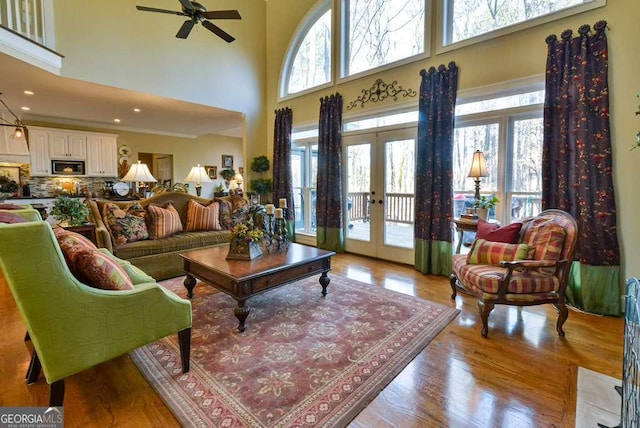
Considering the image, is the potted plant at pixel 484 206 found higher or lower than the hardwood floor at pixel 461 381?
higher

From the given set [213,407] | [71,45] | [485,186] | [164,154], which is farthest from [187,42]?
[213,407]

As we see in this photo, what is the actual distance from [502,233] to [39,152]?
8.88 metres

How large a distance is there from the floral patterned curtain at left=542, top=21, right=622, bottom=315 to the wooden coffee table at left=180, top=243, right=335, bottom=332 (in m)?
2.51

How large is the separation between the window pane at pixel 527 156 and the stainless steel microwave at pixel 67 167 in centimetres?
879

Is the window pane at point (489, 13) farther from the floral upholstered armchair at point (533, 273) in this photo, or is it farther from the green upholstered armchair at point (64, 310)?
the green upholstered armchair at point (64, 310)

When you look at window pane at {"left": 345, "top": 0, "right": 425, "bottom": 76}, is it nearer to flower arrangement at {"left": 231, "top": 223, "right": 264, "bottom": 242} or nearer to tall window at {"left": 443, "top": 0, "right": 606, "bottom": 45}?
tall window at {"left": 443, "top": 0, "right": 606, "bottom": 45}

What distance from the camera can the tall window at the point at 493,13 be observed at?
9.95 ft

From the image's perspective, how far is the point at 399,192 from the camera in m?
4.57

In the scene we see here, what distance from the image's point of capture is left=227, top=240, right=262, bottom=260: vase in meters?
2.88

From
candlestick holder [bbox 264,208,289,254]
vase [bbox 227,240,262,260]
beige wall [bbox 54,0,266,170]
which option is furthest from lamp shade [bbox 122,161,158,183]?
vase [bbox 227,240,262,260]

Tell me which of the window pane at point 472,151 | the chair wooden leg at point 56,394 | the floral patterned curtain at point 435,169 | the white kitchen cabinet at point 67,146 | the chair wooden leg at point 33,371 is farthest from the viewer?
the white kitchen cabinet at point 67,146

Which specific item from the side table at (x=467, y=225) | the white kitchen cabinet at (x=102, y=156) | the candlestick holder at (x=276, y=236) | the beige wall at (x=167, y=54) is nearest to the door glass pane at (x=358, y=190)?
the side table at (x=467, y=225)

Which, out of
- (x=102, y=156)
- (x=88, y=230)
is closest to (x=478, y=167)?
(x=88, y=230)

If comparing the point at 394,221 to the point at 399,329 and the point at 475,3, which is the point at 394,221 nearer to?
the point at 399,329
